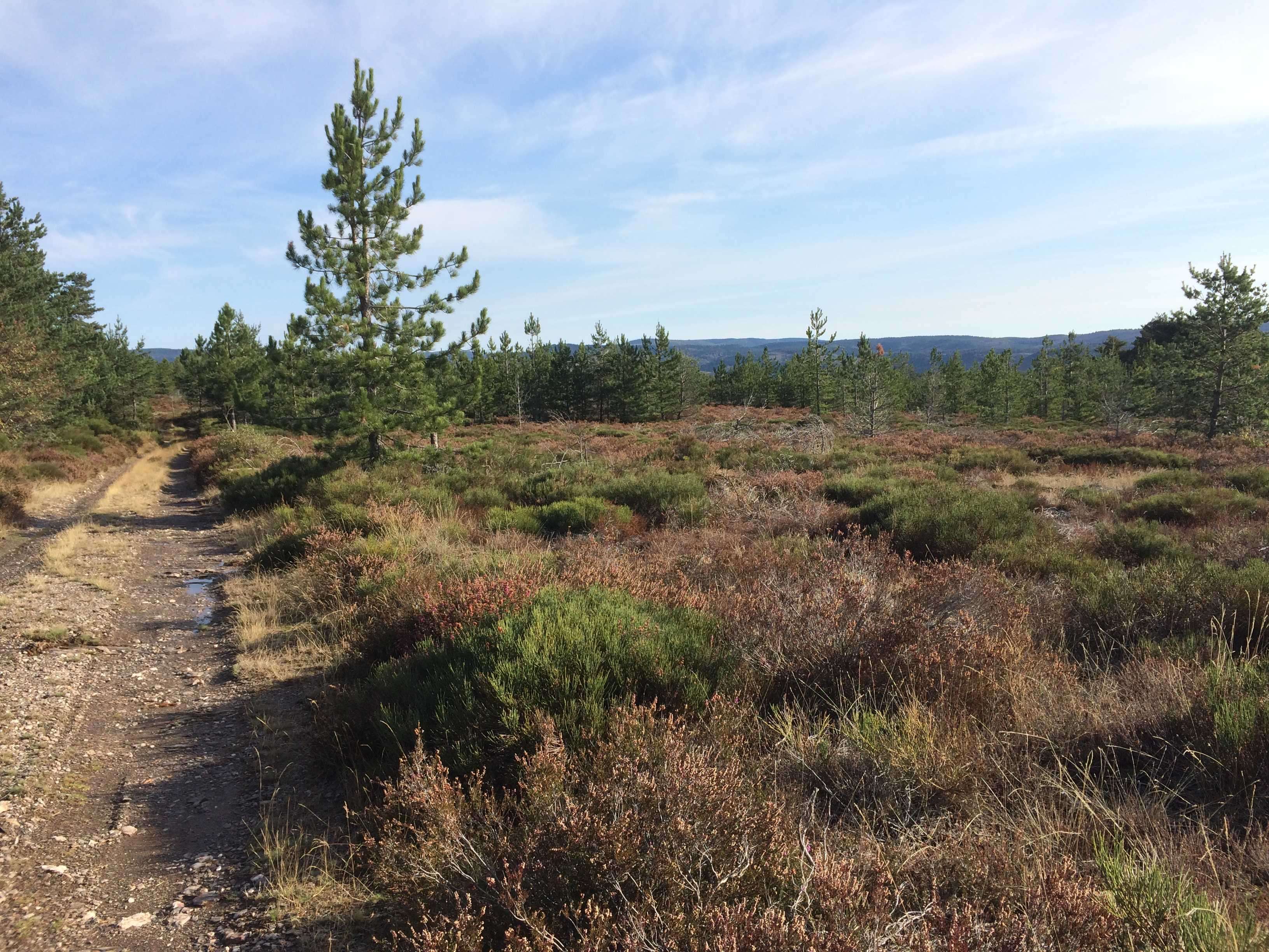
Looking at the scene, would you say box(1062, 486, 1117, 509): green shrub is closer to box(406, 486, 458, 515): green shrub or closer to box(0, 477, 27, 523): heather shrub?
box(406, 486, 458, 515): green shrub

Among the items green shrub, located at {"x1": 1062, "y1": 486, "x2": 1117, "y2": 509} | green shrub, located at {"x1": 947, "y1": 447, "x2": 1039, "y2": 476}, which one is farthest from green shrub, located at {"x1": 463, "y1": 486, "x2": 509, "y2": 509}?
green shrub, located at {"x1": 947, "y1": 447, "x2": 1039, "y2": 476}

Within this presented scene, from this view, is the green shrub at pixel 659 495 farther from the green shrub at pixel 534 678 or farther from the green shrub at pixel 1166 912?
the green shrub at pixel 1166 912

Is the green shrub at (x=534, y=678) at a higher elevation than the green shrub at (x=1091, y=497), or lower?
higher

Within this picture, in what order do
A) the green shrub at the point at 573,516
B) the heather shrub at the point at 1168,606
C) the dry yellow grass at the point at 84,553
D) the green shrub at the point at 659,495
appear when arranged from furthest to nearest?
the green shrub at the point at 659,495 → the green shrub at the point at 573,516 → the dry yellow grass at the point at 84,553 → the heather shrub at the point at 1168,606

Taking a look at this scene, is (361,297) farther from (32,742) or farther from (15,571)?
(32,742)

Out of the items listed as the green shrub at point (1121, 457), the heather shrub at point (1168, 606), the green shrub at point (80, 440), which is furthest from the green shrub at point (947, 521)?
the green shrub at point (80, 440)

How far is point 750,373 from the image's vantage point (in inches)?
2438

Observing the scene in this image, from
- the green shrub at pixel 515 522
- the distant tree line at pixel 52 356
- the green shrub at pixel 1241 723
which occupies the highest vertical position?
the distant tree line at pixel 52 356

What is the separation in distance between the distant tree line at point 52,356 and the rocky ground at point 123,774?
46.5ft

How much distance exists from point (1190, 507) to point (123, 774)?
1420 cm

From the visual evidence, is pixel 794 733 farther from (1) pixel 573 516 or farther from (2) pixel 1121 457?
(2) pixel 1121 457

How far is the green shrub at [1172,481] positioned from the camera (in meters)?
14.3

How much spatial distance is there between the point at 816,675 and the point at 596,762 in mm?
1882

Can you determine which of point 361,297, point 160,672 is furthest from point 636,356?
point 160,672
